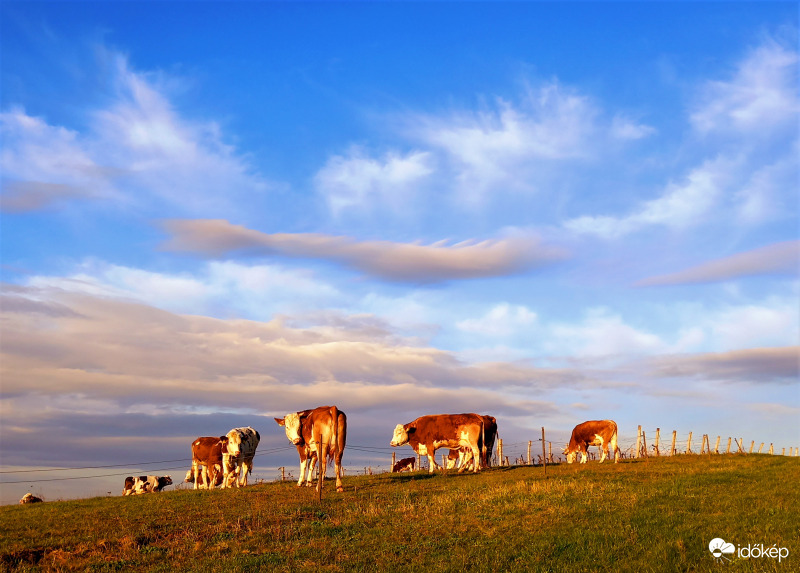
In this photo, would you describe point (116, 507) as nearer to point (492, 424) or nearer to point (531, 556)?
point (531, 556)

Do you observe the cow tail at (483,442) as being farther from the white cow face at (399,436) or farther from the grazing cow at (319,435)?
the grazing cow at (319,435)

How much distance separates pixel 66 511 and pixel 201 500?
17.0ft

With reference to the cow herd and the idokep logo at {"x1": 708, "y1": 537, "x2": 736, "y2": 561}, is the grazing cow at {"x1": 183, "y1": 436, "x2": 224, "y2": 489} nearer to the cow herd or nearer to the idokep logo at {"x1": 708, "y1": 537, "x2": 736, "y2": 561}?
the cow herd

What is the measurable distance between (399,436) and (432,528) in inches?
817

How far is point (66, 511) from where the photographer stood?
81.9ft

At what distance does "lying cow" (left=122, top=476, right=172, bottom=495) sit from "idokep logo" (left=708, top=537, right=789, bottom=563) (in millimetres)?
35898

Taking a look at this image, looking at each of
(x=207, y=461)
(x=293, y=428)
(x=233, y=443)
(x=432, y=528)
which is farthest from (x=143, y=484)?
(x=432, y=528)

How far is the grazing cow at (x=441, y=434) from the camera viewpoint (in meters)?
35.3

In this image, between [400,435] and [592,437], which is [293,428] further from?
[592,437]

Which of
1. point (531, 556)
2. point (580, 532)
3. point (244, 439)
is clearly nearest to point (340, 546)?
point (531, 556)

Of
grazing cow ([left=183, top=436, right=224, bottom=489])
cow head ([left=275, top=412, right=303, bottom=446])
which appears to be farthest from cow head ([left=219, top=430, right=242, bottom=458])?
cow head ([left=275, top=412, right=303, bottom=446])

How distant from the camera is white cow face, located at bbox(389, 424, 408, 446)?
124 feet

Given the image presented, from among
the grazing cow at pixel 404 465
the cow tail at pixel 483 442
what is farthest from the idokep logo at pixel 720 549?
the grazing cow at pixel 404 465

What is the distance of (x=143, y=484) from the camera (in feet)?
135
